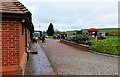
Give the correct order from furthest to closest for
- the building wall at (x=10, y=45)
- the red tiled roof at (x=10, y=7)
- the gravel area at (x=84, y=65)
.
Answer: the gravel area at (x=84, y=65) → the building wall at (x=10, y=45) → the red tiled roof at (x=10, y=7)

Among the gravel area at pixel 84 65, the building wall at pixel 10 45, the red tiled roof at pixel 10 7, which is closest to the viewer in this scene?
the red tiled roof at pixel 10 7

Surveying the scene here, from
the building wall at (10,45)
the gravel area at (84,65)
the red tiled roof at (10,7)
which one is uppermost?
the red tiled roof at (10,7)

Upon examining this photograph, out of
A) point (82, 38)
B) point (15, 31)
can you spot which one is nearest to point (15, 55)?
point (15, 31)

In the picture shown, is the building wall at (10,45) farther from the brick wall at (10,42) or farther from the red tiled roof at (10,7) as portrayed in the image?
the red tiled roof at (10,7)

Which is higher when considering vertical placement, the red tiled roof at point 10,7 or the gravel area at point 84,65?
the red tiled roof at point 10,7

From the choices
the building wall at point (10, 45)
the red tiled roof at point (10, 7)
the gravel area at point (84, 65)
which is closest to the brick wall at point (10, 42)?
the building wall at point (10, 45)

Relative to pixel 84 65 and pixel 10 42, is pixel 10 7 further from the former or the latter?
pixel 84 65

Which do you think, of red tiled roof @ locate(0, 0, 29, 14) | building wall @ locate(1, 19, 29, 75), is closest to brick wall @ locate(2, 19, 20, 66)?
building wall @ locate(1, 19, 29, 75)

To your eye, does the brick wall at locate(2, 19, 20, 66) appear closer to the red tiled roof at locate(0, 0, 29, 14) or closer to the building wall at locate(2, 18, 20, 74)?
the building wall at locate(2, 18, 20, 74)

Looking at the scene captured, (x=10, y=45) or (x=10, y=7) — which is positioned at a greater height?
(x=10, y=7)

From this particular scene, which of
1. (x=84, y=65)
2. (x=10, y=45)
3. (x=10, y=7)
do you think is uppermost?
(x=10, y=7)

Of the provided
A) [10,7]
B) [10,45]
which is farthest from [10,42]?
[10,7]

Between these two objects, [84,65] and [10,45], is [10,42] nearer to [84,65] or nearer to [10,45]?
[10,45]

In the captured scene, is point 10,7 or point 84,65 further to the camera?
point 84,65
